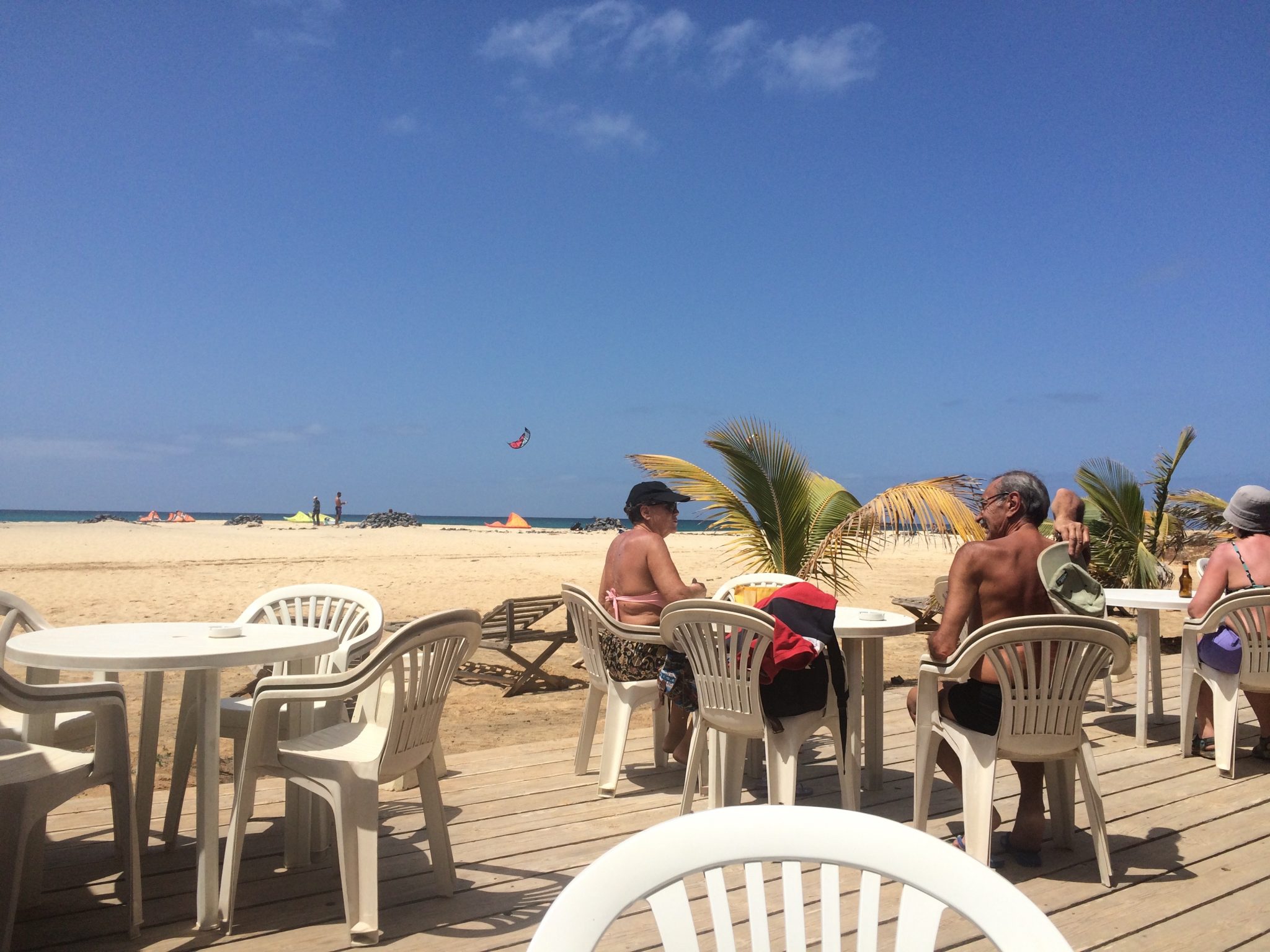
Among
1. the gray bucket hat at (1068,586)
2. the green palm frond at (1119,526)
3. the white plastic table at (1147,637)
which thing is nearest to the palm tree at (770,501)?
the white plastic table at (1147,637)

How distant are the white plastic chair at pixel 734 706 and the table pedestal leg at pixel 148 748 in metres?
1.98

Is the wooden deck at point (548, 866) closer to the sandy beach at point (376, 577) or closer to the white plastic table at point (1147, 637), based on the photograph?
the white plastic table at point (1147, 637)

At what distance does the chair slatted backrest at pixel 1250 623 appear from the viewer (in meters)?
4.43

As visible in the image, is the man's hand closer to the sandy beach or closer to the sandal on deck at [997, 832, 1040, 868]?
the sandal on deck at [997, 832, 1040, 868]

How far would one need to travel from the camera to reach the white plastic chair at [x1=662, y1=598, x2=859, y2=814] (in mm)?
3443

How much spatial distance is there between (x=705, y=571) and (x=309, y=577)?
8963 mm

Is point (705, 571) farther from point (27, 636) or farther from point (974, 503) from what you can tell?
point (27, 636)

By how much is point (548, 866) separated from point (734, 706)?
92cm

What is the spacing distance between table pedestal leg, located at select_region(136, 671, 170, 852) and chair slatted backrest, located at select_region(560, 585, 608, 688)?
1.80 metres

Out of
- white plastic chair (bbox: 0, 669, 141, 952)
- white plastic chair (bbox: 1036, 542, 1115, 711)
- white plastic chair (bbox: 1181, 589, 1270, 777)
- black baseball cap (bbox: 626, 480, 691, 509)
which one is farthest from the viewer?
black baseball cap (bbox: 626, 480, 691, 509)

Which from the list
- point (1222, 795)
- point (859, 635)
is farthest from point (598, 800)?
point (1222, 795)

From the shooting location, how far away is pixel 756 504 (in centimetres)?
771

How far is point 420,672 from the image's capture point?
2914 millimetres

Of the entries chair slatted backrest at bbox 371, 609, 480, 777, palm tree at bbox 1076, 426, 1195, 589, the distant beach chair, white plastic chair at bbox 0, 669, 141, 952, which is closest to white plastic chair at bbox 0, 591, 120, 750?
white plastic chair at bbox 0, 669, 141, 952
